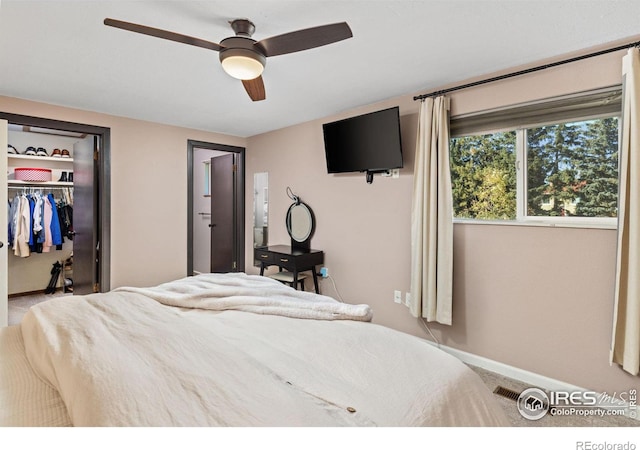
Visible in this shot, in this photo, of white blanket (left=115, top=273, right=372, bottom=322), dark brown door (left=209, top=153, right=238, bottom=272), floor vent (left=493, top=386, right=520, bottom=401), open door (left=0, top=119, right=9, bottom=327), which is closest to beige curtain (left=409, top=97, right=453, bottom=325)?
floor vent (left=493, top=386, right=520, bottom=401)

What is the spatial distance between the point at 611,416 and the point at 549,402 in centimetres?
30

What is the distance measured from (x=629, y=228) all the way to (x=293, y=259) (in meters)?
2.55

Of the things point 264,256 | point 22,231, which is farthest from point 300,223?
point 22,231

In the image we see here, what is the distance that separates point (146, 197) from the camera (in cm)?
378

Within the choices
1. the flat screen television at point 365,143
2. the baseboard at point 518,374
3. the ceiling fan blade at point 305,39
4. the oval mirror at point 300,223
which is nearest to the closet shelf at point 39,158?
the oval mirror at point 300,223

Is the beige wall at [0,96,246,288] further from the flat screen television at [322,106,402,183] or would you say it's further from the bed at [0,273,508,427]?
the bed at [0,273,508,427]

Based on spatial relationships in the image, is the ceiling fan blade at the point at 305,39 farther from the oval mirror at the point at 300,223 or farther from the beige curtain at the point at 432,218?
the oval mirror at the point at 300,223

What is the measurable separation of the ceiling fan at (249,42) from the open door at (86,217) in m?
2.55

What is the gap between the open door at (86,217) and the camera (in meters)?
3.54

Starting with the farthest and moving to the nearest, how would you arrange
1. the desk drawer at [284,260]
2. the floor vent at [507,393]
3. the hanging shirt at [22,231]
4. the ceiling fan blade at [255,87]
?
the hanging shirt at [22,231] < the desk drawer at [284,260] < the floor vent at [507,393] < the ceiling fan blade at [255,87]

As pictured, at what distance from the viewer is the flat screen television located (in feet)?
9.47

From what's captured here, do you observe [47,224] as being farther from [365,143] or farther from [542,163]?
[542,163]

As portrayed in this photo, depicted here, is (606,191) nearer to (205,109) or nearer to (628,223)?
(628,223)

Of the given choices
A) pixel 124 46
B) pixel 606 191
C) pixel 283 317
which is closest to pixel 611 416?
pixel 606 191
